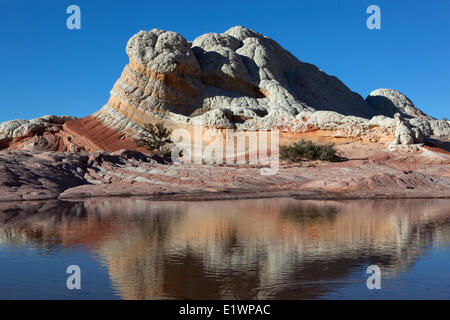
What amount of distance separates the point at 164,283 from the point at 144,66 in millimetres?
31179

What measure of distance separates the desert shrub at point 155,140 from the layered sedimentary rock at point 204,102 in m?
1.70

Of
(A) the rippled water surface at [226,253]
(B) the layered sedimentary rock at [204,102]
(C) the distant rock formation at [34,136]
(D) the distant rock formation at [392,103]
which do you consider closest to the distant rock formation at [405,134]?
(B) the layered sedimentary rock at [204,102]

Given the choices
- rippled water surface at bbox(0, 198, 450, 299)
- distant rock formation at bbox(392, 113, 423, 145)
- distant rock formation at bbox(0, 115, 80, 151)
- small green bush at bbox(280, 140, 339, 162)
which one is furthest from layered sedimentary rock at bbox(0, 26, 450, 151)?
rippled water surface at bbox(0, 198, 450, 299)

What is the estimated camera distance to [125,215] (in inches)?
533

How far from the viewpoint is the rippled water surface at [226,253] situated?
611cm

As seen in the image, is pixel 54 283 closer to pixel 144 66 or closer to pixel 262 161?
pixel 262 161

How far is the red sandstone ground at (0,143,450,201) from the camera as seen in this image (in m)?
19.2

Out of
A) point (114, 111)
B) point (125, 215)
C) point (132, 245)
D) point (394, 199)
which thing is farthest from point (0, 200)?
point (114, 111)

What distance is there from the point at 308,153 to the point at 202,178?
7515 mm

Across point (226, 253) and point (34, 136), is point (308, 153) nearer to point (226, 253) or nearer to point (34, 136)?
point (226, 253)

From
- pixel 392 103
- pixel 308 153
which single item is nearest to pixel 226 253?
pixel 308 153

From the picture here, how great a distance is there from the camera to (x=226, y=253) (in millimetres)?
8281

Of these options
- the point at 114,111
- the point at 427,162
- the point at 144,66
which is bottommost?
the point at 427,162

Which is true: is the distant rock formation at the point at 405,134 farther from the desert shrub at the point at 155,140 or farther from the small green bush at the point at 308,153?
the desert shrub at the point at 155,140
